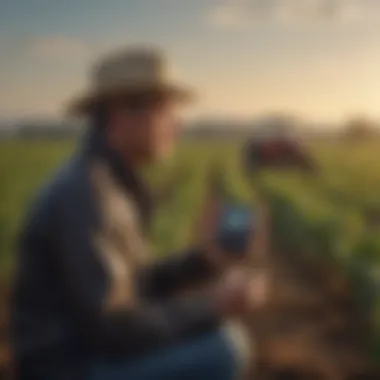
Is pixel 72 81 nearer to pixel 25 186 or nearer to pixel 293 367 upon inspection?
pixel 25 186

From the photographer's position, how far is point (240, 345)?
143 cm

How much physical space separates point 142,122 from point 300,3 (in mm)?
440

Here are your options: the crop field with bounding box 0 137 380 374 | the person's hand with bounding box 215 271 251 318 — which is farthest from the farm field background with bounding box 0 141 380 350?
Result: the person's hand with bounding box 215 271 251 318

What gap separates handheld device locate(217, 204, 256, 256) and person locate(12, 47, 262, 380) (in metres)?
0.05

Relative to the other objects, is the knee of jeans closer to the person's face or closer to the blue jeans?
the blue jeans

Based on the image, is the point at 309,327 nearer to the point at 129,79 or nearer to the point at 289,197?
the point at 289,197

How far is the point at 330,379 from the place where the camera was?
57.9 inches

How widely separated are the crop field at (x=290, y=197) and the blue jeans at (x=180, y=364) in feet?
0.63

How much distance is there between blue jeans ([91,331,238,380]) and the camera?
4.55 feet

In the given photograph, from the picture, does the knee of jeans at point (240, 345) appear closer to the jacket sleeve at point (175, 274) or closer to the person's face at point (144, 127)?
the jacket sleeve at point (175, 274)

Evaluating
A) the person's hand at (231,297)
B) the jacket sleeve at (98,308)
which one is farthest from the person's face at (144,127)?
the person's hand at (231,297)

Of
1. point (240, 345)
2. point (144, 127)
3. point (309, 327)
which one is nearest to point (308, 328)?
point (309, 327)

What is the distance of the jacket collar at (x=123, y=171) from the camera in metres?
1.36

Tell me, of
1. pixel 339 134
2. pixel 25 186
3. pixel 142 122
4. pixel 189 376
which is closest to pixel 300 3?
pixel 339 134
